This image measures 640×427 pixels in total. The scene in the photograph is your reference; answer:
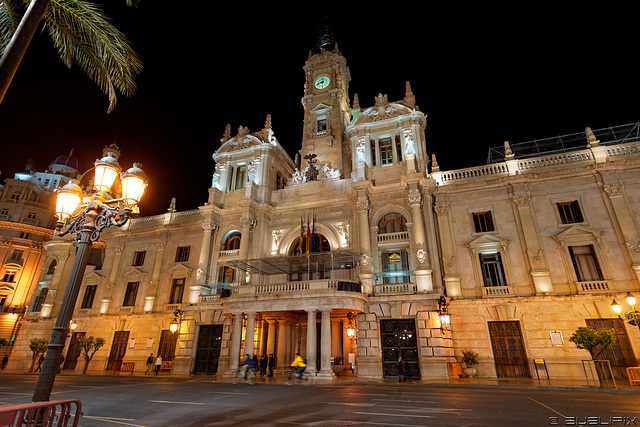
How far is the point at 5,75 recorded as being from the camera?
5.55 m

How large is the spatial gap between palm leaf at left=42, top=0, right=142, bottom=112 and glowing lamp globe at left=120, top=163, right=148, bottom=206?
3.12 meters

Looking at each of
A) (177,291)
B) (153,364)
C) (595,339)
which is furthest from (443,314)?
(153,364)

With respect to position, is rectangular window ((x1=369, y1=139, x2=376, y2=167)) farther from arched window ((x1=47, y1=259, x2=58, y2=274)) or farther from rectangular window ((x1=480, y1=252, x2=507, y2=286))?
arched window ((x1=47, y1=259, x2=58, y2=274))

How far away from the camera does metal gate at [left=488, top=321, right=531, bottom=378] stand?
828 inches

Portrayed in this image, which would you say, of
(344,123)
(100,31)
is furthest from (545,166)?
(100,31)

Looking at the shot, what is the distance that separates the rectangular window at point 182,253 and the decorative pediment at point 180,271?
1061 millimetres

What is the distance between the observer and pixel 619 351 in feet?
64.7

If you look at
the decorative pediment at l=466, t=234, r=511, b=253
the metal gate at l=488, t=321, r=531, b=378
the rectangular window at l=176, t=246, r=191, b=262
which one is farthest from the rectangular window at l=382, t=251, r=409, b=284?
the rectangular window at l=176, t=246, r=191, b=262

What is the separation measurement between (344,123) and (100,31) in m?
30.4

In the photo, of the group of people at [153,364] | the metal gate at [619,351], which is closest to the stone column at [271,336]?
the group of people at [153,364]

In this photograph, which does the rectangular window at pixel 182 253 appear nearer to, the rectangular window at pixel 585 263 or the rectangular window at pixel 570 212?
the rectangular window at pixel 570 212

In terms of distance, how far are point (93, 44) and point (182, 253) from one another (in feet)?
88.7

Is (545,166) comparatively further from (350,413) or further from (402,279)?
(350,413)

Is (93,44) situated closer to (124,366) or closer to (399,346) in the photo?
(399,346)
